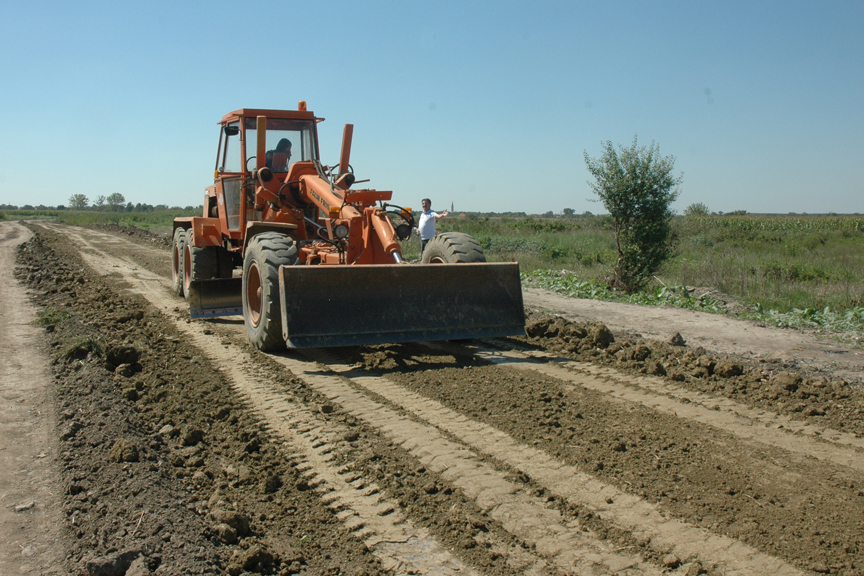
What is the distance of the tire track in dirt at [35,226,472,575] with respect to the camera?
2.96 metres

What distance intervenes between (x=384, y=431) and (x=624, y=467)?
1570 millimetres

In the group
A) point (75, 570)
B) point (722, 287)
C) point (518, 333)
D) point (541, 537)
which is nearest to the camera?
point (75, 570)

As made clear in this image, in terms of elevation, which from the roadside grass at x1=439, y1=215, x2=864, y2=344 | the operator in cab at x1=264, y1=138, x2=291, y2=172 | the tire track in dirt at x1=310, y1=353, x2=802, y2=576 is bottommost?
the tire track in dirt at x1=310, y1=353, x2=802, y2=576

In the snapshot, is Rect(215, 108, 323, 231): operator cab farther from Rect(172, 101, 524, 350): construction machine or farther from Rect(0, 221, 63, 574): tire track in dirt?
Rect(0, 221, 63, 574): tire track in dirt

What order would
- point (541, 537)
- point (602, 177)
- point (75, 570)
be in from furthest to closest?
point (602, 177) < point (541, 537) < point (75, 570)

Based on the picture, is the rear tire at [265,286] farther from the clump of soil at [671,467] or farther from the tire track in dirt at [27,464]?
the tire track in dirt at [27,464]

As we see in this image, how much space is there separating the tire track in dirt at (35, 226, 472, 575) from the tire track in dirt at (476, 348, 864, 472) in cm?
230

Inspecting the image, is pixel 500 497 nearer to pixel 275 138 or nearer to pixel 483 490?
pixel 483 490

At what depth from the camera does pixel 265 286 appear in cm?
663

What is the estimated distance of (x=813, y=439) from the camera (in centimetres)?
435

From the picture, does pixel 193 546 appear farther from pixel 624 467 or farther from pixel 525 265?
pixel 525 265

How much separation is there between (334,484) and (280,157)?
585cm

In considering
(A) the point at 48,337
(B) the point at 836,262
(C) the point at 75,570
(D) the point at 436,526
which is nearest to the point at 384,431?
(D) the point at 436,526

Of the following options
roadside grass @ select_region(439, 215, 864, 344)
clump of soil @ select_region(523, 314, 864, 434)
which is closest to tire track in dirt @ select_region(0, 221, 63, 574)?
clump of soil @ select_region(523, 314, 864, 434)
